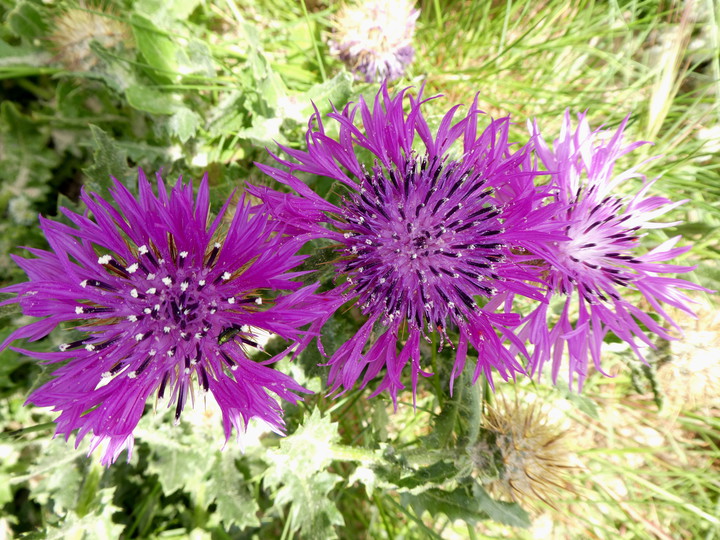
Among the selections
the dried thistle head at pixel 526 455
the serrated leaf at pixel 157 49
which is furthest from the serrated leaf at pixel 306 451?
the serrated leaf at pixel 157 49

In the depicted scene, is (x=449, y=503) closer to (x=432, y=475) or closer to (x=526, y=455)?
(x=432, y=475)

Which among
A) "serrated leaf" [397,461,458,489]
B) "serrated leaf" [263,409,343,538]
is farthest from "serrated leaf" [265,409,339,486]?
"serrated leaf" [397,461,458,489]

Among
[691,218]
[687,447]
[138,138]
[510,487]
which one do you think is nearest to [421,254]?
[510,487]

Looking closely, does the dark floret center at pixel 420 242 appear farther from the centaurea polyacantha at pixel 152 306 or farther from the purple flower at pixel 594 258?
the purple flower at pixel 594 258

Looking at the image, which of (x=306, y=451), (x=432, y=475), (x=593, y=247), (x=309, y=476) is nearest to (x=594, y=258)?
(x=593, y=247)

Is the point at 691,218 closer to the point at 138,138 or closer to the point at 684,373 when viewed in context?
the point at 684,373

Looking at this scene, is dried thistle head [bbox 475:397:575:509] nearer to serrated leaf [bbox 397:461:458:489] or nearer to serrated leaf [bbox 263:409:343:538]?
serrated leaf [bbox 397:461:458:489]
